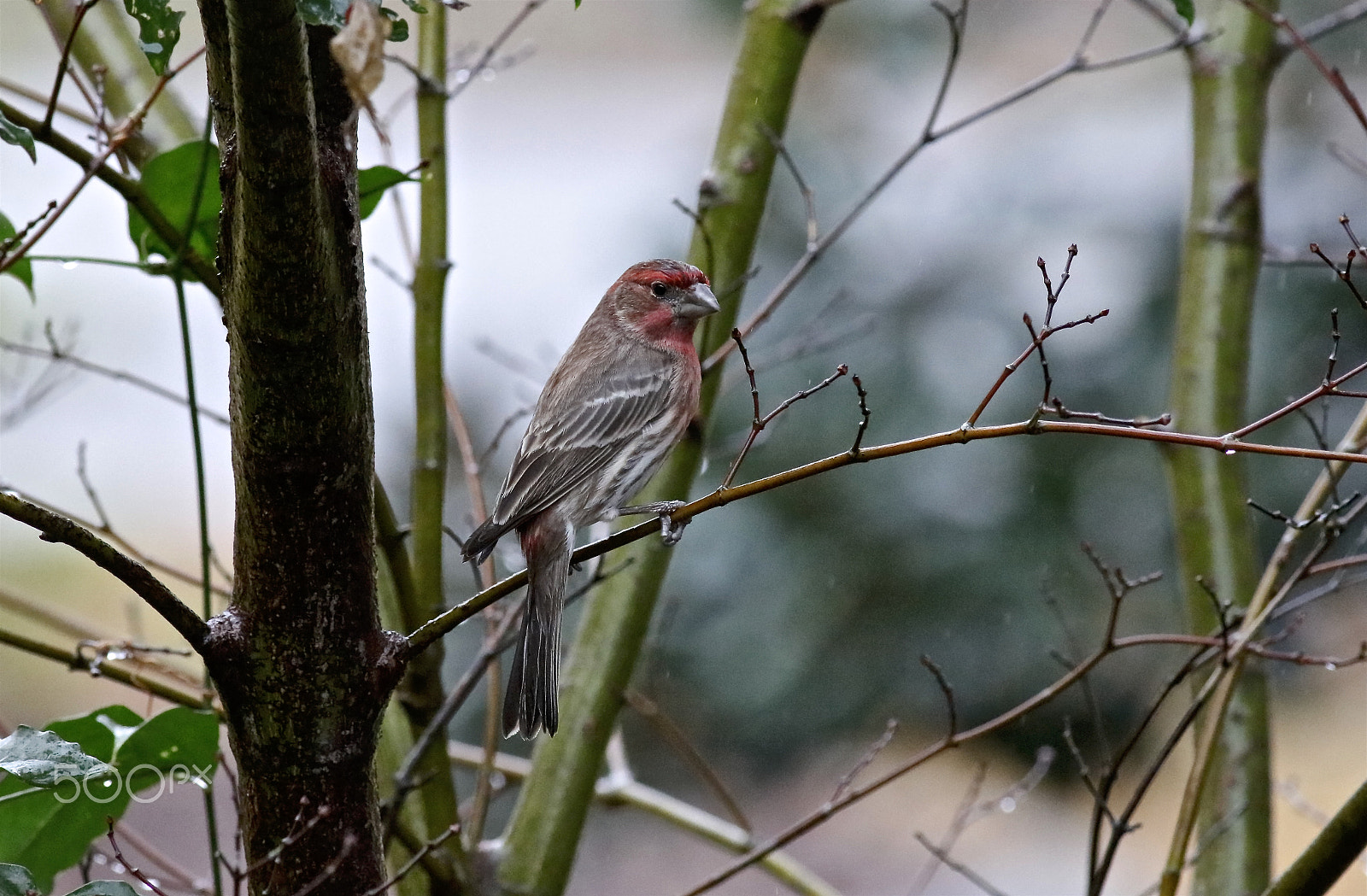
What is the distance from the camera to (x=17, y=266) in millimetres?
2119

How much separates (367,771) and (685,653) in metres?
4.14

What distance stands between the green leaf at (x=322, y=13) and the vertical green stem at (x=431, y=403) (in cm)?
112

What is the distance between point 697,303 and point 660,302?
1.35 ft

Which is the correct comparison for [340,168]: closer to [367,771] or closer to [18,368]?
[367,771]

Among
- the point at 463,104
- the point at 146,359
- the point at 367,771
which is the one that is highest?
the point at 463,104

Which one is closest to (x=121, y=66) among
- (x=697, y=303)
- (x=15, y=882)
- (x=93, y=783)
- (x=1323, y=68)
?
(x=697, y=303)

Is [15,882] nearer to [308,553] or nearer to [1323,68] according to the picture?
[308,553]

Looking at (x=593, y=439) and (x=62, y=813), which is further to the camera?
(x=593, y=439)

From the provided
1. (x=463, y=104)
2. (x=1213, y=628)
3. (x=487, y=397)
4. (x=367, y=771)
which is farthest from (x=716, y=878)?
(x=463, y=104)

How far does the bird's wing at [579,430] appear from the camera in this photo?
321cm

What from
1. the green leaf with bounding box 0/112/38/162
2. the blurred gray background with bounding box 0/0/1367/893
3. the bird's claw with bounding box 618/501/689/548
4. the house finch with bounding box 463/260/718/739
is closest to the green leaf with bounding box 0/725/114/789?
the green leaf with bounding box 0/112/38/162

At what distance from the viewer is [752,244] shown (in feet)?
10.8

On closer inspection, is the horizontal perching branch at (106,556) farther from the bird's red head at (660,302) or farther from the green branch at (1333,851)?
the bird's red head at (660,302)

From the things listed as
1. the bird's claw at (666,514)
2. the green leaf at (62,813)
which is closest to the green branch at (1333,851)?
the bird's claw at (666,514)
